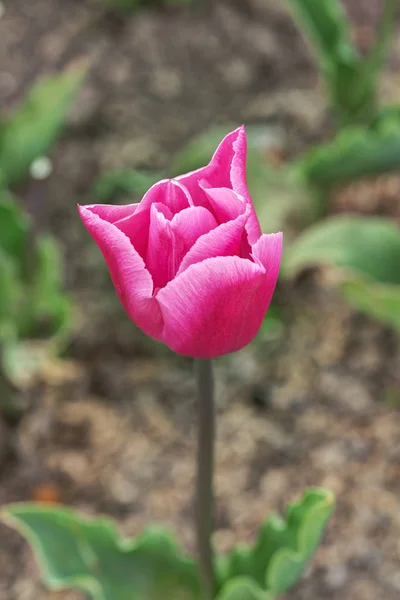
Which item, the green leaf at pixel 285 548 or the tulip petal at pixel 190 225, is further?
the green leaf at pixel 285 548

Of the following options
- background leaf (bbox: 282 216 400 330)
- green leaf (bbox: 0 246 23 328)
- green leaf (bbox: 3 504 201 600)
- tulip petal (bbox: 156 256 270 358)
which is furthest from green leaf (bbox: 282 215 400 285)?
tulip petal (bbox: 156 256 270 358)

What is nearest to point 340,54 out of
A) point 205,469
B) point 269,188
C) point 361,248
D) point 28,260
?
point 269,188

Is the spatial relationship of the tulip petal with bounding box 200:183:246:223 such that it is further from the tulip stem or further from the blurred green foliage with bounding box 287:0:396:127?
the blurred green foliage with bounding box 287:0:396:127

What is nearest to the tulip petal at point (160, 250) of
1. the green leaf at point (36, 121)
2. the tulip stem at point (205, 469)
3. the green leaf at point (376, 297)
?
the tulip stem at point (205, 469)

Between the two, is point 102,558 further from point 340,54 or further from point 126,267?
point 340,54

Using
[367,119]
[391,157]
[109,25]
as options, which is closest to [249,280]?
[391,157]

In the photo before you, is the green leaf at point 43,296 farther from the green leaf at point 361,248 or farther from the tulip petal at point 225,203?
the tulip petal at point 225,203
